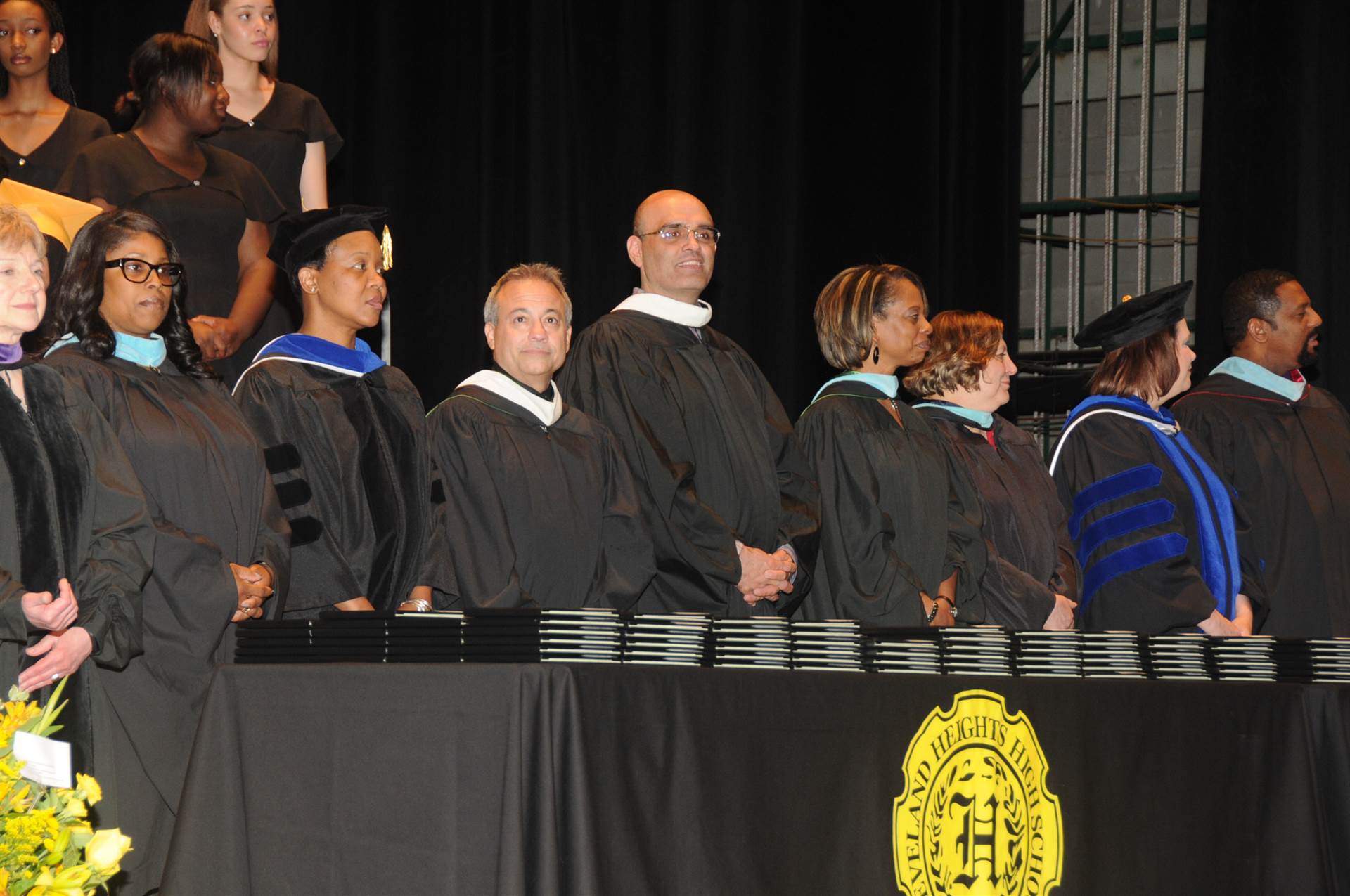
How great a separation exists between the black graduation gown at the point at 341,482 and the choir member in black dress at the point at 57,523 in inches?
24.0

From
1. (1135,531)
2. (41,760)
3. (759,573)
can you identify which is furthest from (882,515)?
(41,760)

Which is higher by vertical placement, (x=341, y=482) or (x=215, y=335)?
(x=215, y=335)

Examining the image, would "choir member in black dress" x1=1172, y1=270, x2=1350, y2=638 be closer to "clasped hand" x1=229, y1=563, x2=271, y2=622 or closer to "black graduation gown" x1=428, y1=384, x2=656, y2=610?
"black graduation gown" x1=428, y1=384, x2=656, y2=610

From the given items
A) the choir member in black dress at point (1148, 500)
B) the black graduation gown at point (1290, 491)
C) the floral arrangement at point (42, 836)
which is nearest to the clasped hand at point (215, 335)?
the floral arrangement at point (42, 836)

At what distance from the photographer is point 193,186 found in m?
4.84

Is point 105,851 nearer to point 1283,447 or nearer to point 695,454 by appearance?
point 695,454

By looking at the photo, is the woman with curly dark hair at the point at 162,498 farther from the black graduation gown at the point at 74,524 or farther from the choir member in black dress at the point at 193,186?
the choir member in black dress at the point at 193,186

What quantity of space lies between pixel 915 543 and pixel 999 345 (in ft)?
2.76

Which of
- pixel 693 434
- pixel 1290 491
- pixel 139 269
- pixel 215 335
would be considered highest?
pixel 139 269

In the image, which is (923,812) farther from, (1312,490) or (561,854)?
(1312,490)

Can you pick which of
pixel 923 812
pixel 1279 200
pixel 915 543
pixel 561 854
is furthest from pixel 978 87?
pixel 561 854

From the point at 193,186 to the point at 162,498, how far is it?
1358 mm

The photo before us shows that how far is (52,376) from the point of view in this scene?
349 centimetres

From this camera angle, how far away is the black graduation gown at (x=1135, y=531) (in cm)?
509
